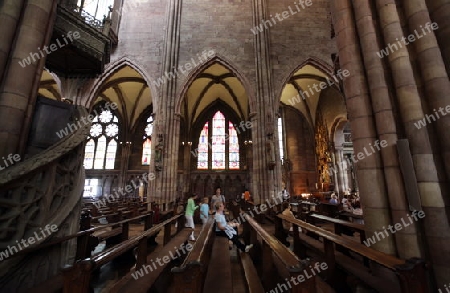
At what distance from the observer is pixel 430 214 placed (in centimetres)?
247

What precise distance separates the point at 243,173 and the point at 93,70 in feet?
46.3

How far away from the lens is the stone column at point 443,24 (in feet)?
9.36

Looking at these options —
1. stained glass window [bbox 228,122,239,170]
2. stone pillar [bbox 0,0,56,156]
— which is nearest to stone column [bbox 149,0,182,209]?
stained glass window [bbox 228,122,239,170]

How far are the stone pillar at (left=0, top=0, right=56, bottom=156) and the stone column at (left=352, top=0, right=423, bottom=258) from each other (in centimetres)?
468

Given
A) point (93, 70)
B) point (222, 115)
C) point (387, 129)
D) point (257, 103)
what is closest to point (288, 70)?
point (257, 103)

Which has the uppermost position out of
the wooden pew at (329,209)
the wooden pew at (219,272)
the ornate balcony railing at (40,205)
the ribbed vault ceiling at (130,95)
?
the ribbed vault ceiling at (130,95)

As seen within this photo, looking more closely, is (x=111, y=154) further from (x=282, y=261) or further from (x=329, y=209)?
(x=282, y=261)

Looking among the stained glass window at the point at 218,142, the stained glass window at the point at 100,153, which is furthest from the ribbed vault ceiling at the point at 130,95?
the stained glass window at the point at 218,142

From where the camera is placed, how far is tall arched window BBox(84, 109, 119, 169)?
19438mm

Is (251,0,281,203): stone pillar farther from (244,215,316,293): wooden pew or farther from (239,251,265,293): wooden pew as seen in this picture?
(239,251,265,293): wooden pew

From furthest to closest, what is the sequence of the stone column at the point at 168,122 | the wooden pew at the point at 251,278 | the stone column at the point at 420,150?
the stone column at the point at 168,122 < the wooden pew at the point at 251,278 < the stone column at the point at 420,150

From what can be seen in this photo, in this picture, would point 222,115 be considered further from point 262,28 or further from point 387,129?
point 387,129

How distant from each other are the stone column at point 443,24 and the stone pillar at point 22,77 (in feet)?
18.1

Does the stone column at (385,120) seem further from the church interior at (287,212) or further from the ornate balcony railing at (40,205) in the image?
the ornate balcony railing at (40,205)
